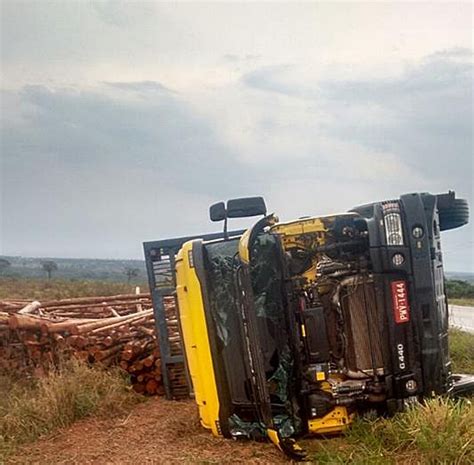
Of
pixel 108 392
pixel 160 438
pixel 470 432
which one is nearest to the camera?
pixel 470 432

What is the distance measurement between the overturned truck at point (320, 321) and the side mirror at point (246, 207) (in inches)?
7.4

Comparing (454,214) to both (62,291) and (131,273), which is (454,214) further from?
(131,273)

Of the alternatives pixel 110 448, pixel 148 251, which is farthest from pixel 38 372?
pixel 110 448

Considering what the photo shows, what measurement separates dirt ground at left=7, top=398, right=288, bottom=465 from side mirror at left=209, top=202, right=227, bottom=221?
1782 millimetres

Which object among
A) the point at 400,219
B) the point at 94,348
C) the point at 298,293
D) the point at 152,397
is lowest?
the point at 152,397

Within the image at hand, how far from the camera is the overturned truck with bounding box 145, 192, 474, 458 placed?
5.31 metres

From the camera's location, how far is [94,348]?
29.3 ft

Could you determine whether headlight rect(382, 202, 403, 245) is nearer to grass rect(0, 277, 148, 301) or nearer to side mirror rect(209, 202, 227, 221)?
side mirror rect(209, 202, 227, 221)

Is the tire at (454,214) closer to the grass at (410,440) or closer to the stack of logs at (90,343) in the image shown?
the grass at (410,440)

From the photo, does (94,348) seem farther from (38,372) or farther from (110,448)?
(110,448)

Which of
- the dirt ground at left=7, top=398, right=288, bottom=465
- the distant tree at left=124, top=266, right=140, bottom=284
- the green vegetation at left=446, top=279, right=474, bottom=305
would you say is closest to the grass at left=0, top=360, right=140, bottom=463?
the dirt ground at left=7, top=398, right=288, bottom=465

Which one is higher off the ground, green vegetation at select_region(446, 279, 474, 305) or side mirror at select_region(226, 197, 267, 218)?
side mirror at select_region(226, 197, 267, 218)

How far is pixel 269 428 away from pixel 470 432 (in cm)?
140

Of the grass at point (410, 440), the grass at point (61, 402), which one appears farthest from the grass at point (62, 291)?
the grass at point (410, 440)
